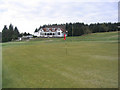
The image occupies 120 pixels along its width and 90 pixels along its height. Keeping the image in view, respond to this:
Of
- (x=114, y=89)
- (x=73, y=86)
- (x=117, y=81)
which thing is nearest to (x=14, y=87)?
(x=73, y=86)

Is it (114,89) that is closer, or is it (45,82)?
(114,89)

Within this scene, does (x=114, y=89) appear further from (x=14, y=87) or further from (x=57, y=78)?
(x=14, y=87)

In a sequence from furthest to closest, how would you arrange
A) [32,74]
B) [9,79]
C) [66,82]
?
[32,74], [9,79], [66,82]

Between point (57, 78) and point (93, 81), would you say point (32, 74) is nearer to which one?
point (57, 78)

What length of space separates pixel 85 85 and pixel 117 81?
3.88ft

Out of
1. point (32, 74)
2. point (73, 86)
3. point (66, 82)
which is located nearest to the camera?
point (73, 86)

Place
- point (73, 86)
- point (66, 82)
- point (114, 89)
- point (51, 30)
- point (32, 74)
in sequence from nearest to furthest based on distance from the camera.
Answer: point (114, 89), point (73, 86), point (66, 82), point (32, 74), point (51, 30)

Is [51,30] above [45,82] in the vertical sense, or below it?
above

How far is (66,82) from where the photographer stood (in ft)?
13.1

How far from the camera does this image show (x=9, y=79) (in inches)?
168

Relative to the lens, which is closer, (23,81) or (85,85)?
(85,85)

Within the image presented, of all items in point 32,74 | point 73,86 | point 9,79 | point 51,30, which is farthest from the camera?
point 51,30

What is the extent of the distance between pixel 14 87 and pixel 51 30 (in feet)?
149

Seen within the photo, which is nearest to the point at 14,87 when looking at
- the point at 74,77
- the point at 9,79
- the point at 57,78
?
the point at 9,79
